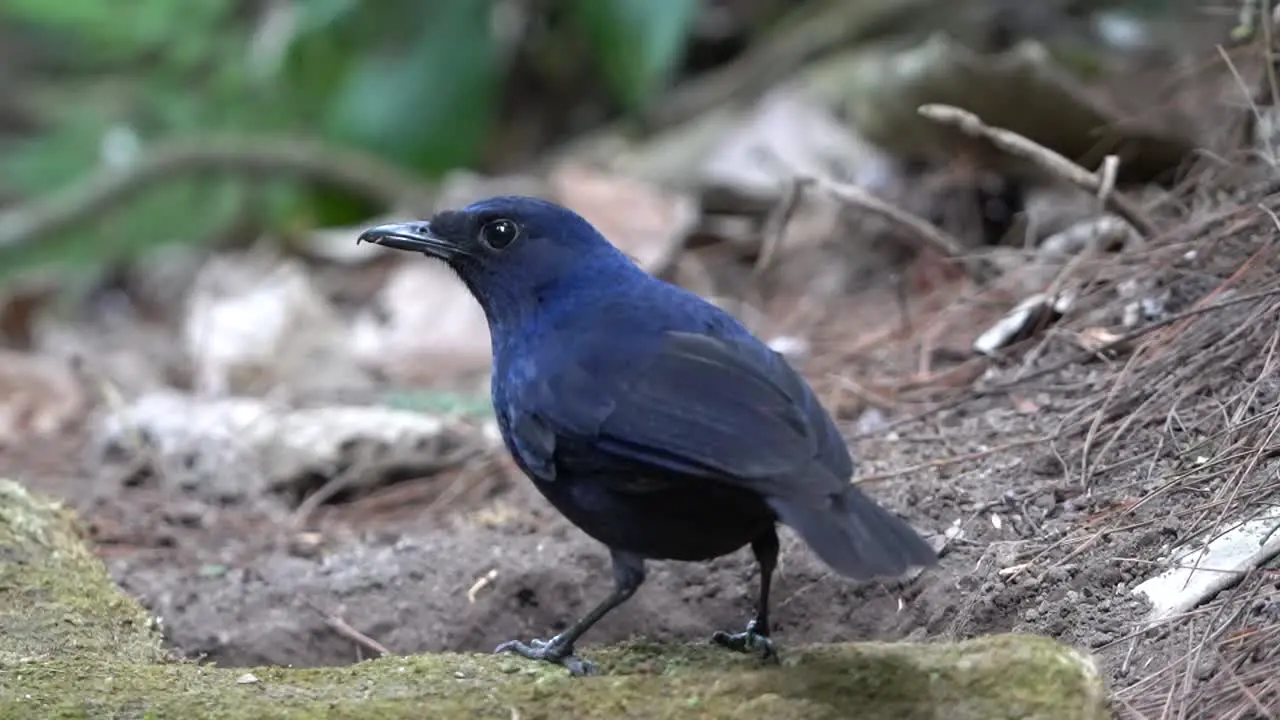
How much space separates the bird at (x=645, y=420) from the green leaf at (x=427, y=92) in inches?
163

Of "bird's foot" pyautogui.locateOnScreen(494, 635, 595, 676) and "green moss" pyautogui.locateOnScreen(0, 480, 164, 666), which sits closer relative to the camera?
"bird's foot" pyautogui.locateOnScreen(494, 635, 595, 676)

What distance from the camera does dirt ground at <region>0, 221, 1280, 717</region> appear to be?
2668 mm

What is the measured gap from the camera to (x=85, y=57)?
8.81m

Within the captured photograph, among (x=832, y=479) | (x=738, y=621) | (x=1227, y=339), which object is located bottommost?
(x=738, y=621)

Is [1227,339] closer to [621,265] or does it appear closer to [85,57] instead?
[621,265]

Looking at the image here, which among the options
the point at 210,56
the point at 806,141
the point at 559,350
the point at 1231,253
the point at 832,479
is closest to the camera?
the point at 832,479

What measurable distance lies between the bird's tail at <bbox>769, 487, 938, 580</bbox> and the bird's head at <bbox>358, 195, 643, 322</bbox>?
77 cm

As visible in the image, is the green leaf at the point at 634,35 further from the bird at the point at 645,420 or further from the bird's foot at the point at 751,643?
the bird's foot at the point at 751,643

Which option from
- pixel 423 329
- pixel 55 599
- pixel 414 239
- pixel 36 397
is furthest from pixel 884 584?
pixel 36 397

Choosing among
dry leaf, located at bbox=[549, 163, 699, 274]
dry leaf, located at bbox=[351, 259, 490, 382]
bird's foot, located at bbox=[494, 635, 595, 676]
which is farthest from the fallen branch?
dry leaf, located at bbox=[351, 259, 490, 382]

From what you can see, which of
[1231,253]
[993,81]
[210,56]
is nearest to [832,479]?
[1231,253]

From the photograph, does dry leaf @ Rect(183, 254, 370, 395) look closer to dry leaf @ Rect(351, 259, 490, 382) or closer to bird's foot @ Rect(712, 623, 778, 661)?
dry leaf @ Rect(351, 259, 490, 382)

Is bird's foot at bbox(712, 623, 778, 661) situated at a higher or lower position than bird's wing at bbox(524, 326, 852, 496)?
lower

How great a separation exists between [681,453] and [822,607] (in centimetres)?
80
